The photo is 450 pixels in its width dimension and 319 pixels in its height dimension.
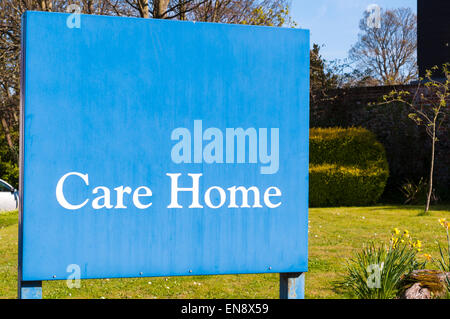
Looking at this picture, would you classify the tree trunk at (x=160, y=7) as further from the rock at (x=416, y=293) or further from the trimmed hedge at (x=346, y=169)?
the rock at (x=416, y=293)

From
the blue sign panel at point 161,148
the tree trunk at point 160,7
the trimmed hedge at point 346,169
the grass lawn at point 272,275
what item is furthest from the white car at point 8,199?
the blue sign panel at point 161,148

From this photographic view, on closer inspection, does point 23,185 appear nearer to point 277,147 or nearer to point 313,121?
point 277,147

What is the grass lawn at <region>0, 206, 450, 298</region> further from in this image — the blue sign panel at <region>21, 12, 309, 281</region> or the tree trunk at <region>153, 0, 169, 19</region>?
the tree trunk at <region>153, 0, 169, 19</region>

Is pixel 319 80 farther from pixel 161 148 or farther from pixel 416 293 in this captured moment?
pixel 161 148

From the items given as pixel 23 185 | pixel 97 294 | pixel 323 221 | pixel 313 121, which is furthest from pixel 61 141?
pixel 313 121

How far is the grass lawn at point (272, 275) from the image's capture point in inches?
219

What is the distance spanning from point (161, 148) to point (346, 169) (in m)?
12.1

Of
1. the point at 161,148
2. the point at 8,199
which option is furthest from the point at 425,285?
the point at 8,199

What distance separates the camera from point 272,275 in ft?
21.2

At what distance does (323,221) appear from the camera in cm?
1065

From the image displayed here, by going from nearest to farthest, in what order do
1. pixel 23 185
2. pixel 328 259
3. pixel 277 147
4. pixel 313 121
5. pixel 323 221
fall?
pixel 23 185, pixel 277 147, pixel 328 259, pixel 323 221, pixel 313 121

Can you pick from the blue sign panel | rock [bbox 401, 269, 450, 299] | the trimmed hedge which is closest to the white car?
the trimmed hedge

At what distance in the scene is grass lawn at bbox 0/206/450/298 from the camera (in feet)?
18.3
